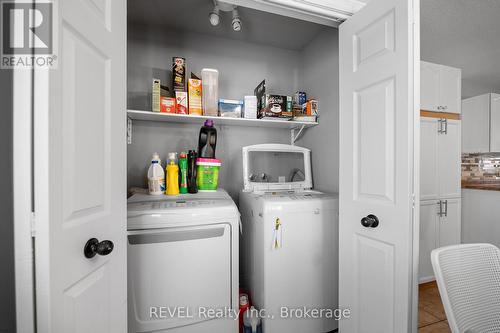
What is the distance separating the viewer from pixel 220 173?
82.4 inches

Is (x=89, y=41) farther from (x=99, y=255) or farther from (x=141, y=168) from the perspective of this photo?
(x=141, y=168)

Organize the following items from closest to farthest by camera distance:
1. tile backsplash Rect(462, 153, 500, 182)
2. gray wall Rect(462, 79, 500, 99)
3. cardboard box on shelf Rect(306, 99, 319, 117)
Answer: cardboard box on shelf Rect(306, 99, 319, 117)
gray wall Rect(462, 79, 500, 99)
tile backsplash Rect(462, 153, 500, 182)

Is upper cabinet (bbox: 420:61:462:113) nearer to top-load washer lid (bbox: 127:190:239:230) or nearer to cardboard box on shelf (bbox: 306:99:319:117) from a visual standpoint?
cardboard box on shelf (bbox: 306:99:319:117)

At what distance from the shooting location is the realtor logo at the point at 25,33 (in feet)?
1.80

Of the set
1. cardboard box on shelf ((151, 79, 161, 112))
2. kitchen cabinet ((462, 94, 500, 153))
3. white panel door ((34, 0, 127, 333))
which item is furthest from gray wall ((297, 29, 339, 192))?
kitchen cabinet ((462, 94, 500, 153))

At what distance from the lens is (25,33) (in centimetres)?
56

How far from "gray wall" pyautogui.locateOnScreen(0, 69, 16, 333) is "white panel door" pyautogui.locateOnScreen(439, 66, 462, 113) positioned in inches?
127

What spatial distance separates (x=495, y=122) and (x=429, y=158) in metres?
2.34

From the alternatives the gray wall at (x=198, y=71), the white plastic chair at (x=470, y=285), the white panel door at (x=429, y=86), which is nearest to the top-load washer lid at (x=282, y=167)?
the gray wall at (x=198, y=71)

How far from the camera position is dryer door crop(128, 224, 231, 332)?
1.20 meters

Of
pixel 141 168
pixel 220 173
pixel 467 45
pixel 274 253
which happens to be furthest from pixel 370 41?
pixel 467 45

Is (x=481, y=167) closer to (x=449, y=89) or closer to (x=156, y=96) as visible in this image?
(x=449, y=89)

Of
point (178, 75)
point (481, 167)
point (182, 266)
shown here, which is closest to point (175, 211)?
point (182, 266)

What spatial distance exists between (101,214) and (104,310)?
0.37m
